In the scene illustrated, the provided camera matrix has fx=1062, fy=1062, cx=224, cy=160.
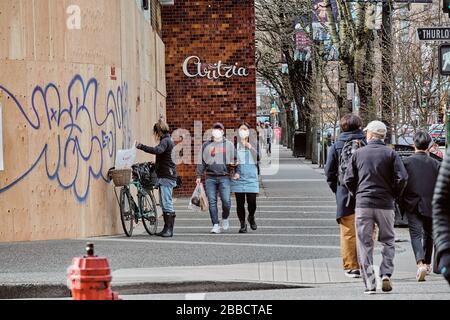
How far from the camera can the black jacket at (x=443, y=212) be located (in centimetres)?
351

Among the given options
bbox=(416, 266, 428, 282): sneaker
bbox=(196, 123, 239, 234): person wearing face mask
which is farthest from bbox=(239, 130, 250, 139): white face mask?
bbox=(416, 266, 428, 282): sneaker

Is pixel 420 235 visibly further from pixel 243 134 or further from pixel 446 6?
pixel 243 134

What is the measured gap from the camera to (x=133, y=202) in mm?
15930

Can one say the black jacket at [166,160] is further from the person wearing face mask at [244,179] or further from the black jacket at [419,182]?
the black jacket at [419,182]

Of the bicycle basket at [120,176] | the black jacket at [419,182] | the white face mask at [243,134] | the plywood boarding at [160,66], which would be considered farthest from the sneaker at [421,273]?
the plywood boarding at [160,66]

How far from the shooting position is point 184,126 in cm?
2616

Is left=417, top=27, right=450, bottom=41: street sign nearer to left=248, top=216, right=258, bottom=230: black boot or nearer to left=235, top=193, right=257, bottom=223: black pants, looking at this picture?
left=235, top=193, right=257, bottom=223: black pants

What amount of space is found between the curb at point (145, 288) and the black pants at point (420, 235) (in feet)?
4.75

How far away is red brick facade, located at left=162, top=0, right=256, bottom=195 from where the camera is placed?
2598 centimetres

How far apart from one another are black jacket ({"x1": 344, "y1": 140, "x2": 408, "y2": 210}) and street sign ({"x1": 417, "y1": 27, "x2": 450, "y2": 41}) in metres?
3.81

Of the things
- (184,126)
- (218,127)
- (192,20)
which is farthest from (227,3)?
(218,127)

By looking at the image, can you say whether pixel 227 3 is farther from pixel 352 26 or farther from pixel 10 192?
pixel 10 192

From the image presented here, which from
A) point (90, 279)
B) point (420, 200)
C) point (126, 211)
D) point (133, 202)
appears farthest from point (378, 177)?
point (126, 211)
